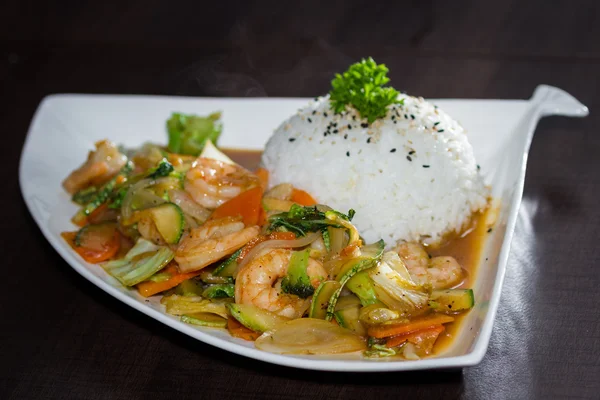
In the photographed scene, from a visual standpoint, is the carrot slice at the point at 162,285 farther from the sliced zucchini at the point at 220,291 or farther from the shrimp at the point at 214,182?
the shrimp at the point at 214,182

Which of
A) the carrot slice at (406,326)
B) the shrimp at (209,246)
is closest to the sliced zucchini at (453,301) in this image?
the carrot slice at (406,326)

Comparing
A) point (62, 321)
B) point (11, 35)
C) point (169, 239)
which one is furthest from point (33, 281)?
point (11, 35)

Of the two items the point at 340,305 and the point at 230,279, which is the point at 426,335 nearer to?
the point at 340,305

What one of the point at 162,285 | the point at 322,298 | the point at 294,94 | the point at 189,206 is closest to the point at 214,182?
the point at 189,206

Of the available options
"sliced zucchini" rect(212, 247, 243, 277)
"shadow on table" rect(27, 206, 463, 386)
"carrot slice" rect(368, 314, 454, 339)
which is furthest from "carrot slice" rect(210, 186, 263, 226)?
"carrot slice" rect(368, 314, 454, 339)

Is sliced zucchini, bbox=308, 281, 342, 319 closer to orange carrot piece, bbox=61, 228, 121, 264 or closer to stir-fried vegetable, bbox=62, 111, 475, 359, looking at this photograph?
stir-fried vegetable, bbox=62, 111, 475, 359

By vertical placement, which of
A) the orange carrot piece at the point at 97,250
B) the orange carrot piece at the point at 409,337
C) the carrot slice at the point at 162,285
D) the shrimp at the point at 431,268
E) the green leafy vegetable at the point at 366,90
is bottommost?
the orange carrot piece at the point at 97,250

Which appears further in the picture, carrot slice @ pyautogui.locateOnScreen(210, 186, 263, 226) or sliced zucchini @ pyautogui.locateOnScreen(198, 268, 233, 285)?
carrot slice @ pyautogui.locateOnScreen(210, 186, 263, 226)
